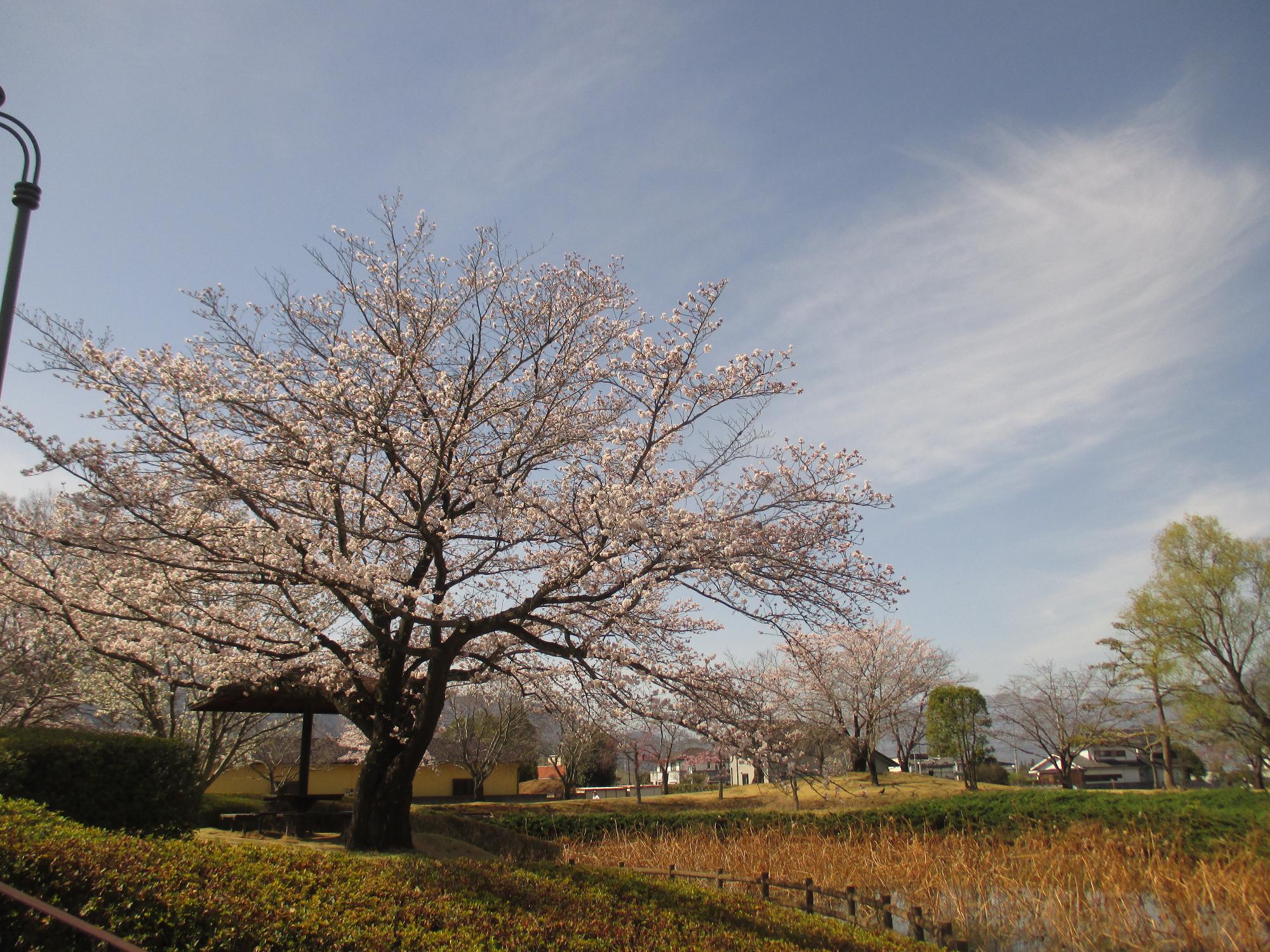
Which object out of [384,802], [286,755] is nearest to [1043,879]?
[384,802]

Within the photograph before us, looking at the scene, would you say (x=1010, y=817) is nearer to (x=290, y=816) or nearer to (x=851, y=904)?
(x=851, y=904)

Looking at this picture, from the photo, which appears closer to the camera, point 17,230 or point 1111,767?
point 17,230

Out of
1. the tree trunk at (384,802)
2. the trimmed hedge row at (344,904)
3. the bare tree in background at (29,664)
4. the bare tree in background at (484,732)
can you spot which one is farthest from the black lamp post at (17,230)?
the bare tree in background at (484,732)

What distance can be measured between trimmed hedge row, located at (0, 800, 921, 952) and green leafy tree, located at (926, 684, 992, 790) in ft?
98.3

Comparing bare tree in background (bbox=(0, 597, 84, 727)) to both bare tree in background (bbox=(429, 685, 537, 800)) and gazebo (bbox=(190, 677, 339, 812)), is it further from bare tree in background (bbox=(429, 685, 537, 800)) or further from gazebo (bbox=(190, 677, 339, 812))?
bare tree in background (bbox=(429, 685, 537, 800))

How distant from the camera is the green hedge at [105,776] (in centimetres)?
720

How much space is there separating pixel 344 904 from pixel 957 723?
34.3 m

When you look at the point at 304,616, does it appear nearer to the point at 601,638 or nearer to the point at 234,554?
the point at 234,554

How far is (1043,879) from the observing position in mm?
8367

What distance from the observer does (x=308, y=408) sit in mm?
9523

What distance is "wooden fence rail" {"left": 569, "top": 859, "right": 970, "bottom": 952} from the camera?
7352mm

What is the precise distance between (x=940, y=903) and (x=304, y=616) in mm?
8437

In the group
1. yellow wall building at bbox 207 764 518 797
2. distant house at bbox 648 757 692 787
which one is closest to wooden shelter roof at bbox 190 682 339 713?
yellow wall building at bbox 207 764 518 797

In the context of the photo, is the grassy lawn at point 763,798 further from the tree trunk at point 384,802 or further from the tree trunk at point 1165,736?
the tree trunk at point 384,802
